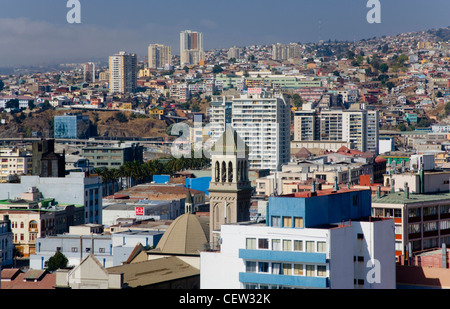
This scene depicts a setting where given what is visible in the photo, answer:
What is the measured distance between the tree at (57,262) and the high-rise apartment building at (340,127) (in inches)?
3461

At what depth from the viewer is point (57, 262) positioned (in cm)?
5150

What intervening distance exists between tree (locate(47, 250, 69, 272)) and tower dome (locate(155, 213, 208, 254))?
447 inches

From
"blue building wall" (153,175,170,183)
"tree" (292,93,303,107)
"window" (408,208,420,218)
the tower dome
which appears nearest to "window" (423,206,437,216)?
Result: "window" (408,208,420,218)

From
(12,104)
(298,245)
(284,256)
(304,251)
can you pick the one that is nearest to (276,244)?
(284,256)

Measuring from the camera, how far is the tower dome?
4025cm

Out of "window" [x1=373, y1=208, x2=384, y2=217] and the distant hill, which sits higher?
the distant hill

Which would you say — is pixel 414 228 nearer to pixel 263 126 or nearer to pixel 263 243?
pixel 263 243

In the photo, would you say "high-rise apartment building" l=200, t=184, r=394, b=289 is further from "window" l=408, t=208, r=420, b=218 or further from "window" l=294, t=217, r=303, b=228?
"window" l=408, t=208, r=420, b=218

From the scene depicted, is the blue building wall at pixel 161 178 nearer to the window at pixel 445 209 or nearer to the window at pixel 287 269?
the window at pixel 445 209

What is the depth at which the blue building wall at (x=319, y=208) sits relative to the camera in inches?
1082

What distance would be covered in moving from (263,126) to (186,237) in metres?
70.8

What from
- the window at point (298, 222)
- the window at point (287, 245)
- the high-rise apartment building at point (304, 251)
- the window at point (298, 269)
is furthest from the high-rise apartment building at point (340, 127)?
the window at point (298, 269)
